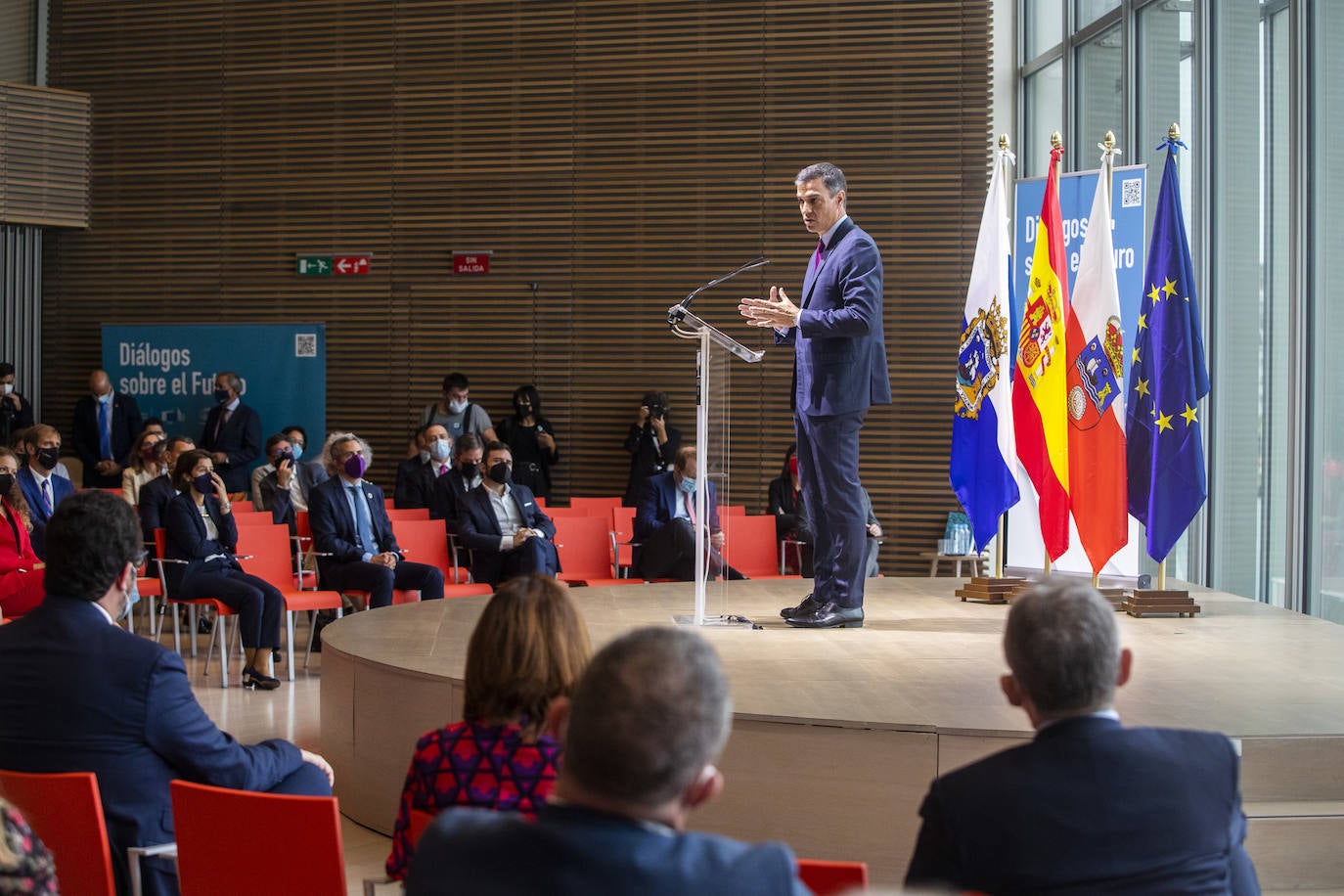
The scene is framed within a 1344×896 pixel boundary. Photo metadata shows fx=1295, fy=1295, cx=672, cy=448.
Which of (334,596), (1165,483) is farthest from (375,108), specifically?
(1165,483)

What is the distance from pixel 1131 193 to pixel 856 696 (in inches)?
156

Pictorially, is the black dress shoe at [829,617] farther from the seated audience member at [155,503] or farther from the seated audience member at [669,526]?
the seated audience member at [155,503]

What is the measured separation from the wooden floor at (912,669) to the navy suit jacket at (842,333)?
0.99m

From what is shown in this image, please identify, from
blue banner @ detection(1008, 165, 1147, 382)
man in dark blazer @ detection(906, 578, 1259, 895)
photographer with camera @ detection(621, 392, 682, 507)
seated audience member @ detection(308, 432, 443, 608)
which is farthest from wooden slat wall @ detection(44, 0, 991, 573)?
man in dark blazer @ detection(906, 578, 1259, 895)

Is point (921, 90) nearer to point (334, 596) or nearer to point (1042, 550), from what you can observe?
point (1042, 550)

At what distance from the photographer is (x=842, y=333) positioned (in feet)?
16.5

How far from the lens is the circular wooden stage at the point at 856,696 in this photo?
3.68 meters

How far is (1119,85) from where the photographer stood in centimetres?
891

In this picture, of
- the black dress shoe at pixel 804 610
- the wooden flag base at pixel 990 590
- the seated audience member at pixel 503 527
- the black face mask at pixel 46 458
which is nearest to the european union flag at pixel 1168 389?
the wooden flag base at pixel 990 590

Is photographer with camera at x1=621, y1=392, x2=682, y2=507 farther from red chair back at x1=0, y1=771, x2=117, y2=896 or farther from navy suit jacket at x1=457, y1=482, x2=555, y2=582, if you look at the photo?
red chair back at x1=0, y1=771, x2=117, y2=896

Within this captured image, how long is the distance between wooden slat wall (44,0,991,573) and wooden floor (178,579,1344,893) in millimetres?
4557

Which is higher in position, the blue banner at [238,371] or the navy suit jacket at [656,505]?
the blue banner at [238,371]

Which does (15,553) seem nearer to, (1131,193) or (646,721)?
(1131,193)

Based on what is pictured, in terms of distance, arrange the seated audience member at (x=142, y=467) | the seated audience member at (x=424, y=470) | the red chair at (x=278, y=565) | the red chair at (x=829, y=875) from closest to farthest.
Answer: the red chair at (x=829, y=875), the red chair at (x=278, y=565), the seated audience member at (x=142, y=467), the seated audience member at (x=424, y=470)
